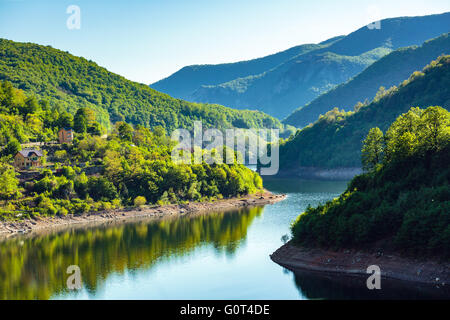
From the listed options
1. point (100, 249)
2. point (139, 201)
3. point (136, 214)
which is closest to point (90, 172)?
point (139, 201)

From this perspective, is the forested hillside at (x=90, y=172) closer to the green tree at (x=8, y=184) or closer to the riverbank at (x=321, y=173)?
the green tree at (x=8, y=184)

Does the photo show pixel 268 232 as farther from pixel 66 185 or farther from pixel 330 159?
pixel 330 159

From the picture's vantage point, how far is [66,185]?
A: 8081 cm

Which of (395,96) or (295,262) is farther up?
(395,96)

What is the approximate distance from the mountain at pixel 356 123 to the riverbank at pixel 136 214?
56.8 metres

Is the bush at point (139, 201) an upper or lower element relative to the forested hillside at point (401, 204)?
lower

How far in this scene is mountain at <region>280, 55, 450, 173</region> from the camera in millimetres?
145250

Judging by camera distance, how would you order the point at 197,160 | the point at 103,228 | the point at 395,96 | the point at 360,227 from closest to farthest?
1. the point at 360,227
2. the point at 103,228
3. the point at 197,160
4. the point at 395,96

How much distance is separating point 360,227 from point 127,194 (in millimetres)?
50846

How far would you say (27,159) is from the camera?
279 ft

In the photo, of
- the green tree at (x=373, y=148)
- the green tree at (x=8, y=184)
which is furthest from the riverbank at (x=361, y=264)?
the green tree at (x=8, y=184)

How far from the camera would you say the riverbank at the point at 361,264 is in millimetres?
39812

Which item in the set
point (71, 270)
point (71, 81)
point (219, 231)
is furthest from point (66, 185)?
point (71, 81)

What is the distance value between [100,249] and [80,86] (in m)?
115
